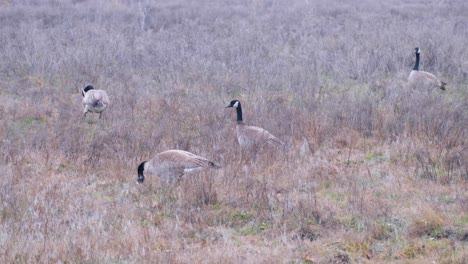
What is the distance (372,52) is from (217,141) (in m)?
8.73

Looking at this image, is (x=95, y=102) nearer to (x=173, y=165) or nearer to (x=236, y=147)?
(x=236, y=147)

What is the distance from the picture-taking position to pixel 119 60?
55.2 feet

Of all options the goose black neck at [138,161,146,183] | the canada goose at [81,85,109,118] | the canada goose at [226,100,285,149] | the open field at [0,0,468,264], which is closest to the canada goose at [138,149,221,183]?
the goose black neck at [138,161,146,183]

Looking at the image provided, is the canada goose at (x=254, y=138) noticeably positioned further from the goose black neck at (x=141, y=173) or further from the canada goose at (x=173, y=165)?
the goose black neck at (x=141, y=173)

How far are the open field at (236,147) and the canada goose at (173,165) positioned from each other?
17 cm

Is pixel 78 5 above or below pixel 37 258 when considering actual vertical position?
above

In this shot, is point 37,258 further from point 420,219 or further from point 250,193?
point 420,219

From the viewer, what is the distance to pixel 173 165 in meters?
7.82

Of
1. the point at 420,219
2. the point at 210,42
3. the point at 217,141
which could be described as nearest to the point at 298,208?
the point at 420,219

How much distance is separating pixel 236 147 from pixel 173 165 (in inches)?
65.2

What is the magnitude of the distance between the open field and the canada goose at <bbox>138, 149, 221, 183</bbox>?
0.57ft

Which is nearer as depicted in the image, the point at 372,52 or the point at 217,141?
the point at 217,141

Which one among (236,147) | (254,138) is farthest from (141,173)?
(254,138)

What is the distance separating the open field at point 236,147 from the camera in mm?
5848
